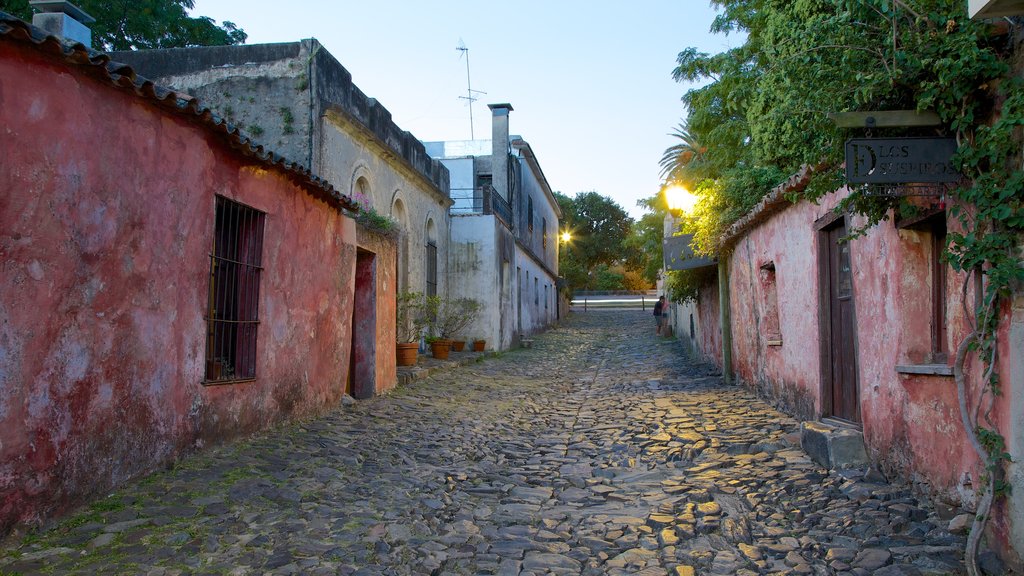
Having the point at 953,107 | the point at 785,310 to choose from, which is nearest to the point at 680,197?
the point at 785,310

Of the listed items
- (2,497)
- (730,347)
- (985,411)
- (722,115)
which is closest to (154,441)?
(2,497)

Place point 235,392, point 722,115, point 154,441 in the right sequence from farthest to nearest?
1. point 722,115
2. point 235,392
3. point 154,441

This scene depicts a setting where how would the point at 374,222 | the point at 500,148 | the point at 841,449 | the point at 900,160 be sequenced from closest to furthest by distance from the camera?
the point at 900,160, the point at 841,449, the point at 374,222, the point at 500,148

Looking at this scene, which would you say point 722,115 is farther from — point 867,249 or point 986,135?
point 986,135

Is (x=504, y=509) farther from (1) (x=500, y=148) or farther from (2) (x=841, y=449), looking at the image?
(1) (x=500, y=148)

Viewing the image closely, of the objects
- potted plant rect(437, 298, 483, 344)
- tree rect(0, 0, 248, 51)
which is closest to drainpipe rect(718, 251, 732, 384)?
potted plant rect(437, 298, 483, 344)

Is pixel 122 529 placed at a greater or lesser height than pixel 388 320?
lesser

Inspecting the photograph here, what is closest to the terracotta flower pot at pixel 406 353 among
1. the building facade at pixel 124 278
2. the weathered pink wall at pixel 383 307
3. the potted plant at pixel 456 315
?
the weathered pink wall at pixel 383 307

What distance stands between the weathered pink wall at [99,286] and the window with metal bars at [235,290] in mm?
148

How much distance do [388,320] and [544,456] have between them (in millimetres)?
4867

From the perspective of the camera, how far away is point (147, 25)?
16781 millimetres

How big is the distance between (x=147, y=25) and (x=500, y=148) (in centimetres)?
983

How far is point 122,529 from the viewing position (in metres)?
4.20

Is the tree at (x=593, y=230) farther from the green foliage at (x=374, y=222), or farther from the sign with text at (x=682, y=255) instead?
the green foliage at (x=374, y=222)
